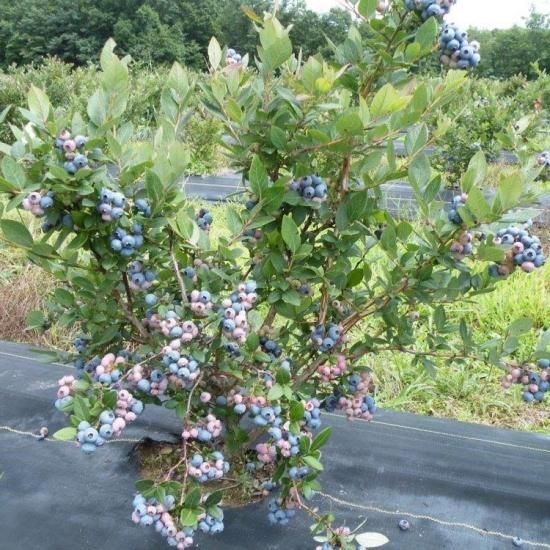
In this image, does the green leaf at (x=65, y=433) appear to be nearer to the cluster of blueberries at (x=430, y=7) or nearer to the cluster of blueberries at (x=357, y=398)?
the cluster of blueberries at (x=357, y=398)

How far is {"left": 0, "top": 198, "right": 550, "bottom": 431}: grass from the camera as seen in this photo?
2.51 metres

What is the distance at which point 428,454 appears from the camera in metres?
1.64

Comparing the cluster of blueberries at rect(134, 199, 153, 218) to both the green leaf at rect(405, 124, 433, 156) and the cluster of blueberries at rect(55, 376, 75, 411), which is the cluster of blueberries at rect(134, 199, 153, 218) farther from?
the green leaf at rect(405, 124, 433, 156)

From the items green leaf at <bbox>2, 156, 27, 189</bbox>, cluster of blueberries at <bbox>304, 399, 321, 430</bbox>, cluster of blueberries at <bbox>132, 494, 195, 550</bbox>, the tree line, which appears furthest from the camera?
the tree line

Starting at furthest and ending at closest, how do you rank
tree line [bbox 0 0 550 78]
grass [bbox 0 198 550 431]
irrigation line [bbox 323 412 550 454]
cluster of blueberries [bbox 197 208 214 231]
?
tree line [bbox 0 0 550 78]
grass [bbox 0 198 550 431]
irrigation line [bbox 323 412 550 454]
cluster of blueberries [bbox 197 208 214 231]

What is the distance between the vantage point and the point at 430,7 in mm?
1014

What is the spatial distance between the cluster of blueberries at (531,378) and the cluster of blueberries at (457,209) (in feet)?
1.10

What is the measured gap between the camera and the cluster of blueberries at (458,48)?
3.43 feet

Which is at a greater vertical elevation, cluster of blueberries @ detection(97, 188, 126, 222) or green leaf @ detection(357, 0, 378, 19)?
green leaf @ detection(357, 0, 378, 19)

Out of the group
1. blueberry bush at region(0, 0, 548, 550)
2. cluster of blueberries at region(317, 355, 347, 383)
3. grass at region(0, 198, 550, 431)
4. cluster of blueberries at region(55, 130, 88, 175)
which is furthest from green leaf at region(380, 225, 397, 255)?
grass at region(0, 198, 550, 431)

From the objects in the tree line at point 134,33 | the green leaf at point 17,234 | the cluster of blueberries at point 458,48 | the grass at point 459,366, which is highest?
the tree line at point 134,33

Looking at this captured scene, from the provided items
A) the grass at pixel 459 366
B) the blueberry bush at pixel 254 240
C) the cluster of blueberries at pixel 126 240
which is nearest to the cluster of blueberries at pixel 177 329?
the blueberry bush at pixel 254 240

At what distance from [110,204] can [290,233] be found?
0.27 metres

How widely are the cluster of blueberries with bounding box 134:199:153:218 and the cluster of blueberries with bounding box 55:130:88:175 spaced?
0.10m
